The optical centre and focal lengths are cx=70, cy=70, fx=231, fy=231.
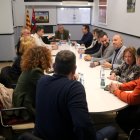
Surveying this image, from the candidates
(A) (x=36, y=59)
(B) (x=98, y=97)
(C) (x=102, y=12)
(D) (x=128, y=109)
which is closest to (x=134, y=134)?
(D) (x=128, y=109)

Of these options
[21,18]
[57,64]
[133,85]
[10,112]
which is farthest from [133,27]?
[21,18]

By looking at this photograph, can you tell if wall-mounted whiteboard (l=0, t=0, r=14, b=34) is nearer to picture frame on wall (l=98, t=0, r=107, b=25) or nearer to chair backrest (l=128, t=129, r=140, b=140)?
picture frame on wall (l=98, t=0, r=107, b=25)

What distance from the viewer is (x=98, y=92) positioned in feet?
8.14

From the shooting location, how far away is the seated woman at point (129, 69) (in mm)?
2721

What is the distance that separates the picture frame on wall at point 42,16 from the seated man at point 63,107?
8.47 m

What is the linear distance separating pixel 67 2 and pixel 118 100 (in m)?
7.97

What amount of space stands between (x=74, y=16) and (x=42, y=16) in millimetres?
1452

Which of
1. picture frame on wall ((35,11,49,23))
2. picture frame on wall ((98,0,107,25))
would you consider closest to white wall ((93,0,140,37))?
picture frame on wall ((98,0,107,25))

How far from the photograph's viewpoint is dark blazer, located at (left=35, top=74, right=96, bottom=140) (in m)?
1.42

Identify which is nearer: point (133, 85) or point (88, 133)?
point (88, 133)

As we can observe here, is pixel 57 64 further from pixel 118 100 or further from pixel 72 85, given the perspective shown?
pixel 118 100

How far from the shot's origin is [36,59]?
2496 millimetres

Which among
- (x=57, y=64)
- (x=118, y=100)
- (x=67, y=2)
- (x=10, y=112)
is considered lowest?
(x=10, y=112)

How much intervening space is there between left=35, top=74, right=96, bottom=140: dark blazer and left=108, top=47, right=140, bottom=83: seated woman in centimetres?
139
